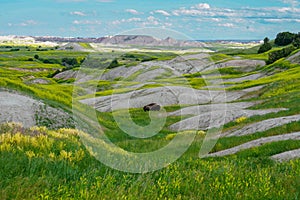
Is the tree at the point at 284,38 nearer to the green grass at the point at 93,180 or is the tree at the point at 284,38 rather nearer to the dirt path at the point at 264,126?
the dirt path at the point at 264,126

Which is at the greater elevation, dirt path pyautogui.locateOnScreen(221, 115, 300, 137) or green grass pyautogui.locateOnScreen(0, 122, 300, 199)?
green grass pyautogui.locateOnScreen(0, 122, 300, 199)

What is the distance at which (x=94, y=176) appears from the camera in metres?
7.28

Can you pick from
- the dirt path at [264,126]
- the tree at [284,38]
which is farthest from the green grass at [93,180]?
the tree at [284,38]

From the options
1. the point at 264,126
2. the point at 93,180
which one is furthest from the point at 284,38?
the point at 93,180

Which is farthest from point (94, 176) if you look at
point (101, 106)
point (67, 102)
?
point (101, 106)

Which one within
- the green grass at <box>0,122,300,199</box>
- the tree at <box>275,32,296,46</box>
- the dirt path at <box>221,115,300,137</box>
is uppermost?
the tree at <box>275,32,296,46</box>

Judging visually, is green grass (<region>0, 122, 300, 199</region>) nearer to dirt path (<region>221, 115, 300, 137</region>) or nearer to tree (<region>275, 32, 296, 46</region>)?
dirt path (<region>221, 115, 300, 137</region>)

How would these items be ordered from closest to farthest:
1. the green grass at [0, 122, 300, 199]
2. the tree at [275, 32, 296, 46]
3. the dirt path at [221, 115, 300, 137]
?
the green grass at [0, 122, 300, 199] → the dirt path at [221, 115, 300, 137] → the tree at [275, 32, 296, 46]

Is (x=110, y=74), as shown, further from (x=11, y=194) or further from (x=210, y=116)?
(x=11, y=194)

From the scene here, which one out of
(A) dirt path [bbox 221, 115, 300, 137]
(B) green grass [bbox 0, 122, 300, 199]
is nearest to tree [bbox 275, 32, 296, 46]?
(A) dirt path [bbox 221, 115, 300, 137]

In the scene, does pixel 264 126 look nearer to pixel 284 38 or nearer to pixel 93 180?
pixel 93 180

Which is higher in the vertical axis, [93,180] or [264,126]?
[93,180]

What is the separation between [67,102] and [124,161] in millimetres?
35566

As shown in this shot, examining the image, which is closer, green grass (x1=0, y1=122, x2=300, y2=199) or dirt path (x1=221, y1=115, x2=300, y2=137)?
green grass (x1=0, y1=122, x2=300, y2=199)
